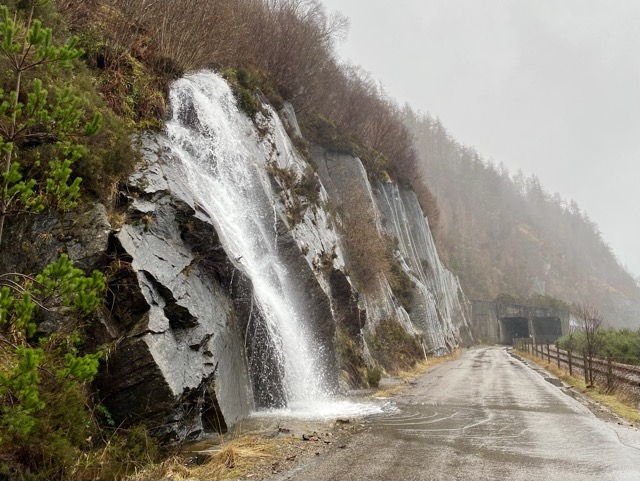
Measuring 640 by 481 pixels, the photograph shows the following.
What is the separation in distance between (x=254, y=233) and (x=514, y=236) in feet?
398

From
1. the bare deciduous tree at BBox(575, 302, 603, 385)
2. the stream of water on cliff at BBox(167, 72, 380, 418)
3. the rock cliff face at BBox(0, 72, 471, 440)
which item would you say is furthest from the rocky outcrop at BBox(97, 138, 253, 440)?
the bare deciduous tree at BBox(575, 302, 603, 385)

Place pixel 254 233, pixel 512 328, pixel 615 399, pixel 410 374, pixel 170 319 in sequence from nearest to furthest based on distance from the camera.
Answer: pixel 170 319
pixel 615 399
pixel 254 233
pixel 410 374
pixel 512 328

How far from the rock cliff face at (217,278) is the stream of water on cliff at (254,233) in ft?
0.17

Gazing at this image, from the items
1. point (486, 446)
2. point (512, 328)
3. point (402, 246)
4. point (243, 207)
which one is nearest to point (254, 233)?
point (243, 207)

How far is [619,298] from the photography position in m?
126

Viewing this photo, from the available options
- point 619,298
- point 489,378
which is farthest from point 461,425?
point 619,298

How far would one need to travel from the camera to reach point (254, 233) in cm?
1423

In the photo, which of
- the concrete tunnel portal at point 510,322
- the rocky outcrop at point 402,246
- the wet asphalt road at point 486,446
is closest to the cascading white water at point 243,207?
the wet asphalt road at point 486,446

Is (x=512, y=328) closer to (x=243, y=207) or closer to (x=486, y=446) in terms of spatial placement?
(x=243, y=207)

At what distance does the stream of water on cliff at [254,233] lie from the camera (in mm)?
11383

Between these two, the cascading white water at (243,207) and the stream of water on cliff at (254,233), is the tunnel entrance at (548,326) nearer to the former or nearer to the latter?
the stream of water on cliff at (254,233)

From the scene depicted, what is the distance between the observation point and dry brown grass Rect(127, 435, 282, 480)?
5.85 metres

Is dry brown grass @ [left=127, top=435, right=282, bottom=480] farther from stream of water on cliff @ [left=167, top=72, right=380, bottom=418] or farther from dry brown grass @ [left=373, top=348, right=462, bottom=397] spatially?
dry brown grass @ [left=373, top=348, right=462, bottom=397]

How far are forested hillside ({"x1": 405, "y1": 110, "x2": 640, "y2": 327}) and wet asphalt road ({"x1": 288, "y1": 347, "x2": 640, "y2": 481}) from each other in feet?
265
